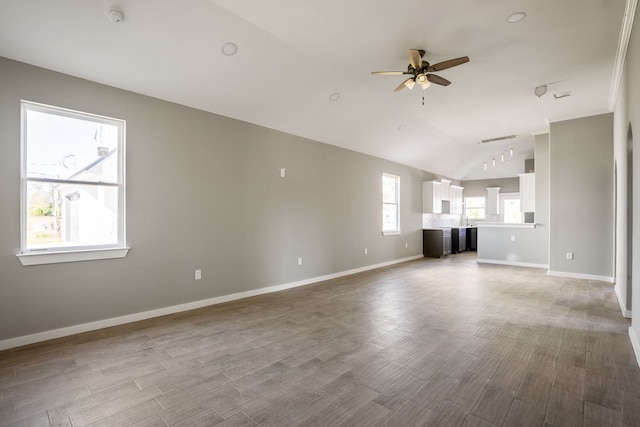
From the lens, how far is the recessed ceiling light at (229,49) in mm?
3301

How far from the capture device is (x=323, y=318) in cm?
370

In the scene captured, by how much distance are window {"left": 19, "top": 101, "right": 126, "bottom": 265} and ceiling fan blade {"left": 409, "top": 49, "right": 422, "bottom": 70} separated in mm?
3308

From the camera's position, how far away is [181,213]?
13.1 feet

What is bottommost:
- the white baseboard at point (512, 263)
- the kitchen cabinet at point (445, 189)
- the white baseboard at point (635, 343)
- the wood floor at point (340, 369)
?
the wood floor at point (340, 369)

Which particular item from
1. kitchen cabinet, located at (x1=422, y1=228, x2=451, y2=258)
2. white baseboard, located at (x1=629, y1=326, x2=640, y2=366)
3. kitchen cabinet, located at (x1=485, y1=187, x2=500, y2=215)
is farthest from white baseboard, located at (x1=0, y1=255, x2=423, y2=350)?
kitchen cabinet, located at (x1=485, y1=187, x2=500, y2=215)

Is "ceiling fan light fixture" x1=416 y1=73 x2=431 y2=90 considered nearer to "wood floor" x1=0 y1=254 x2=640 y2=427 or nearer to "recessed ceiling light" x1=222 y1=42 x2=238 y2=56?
"recessed ceiling light" x1=222 y1=42 x2=238 y2=56

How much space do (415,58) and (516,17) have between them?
3.15ft

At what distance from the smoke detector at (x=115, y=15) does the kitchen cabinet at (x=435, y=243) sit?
840 cm

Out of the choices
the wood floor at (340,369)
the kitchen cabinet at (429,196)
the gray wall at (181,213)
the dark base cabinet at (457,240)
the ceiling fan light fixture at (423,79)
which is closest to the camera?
the wood floor at (340,369)

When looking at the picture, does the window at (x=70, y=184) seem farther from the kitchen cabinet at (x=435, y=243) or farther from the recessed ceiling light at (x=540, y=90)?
the kitchen cabinet at (x=435, y=243)

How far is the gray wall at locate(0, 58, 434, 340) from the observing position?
9.66ft

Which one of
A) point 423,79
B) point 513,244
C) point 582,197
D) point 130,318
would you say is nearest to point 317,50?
point 423,79

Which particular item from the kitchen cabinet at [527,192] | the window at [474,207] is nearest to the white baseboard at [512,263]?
the kitchen cabinet at [527,192]

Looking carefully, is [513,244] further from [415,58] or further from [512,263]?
[415,58]
